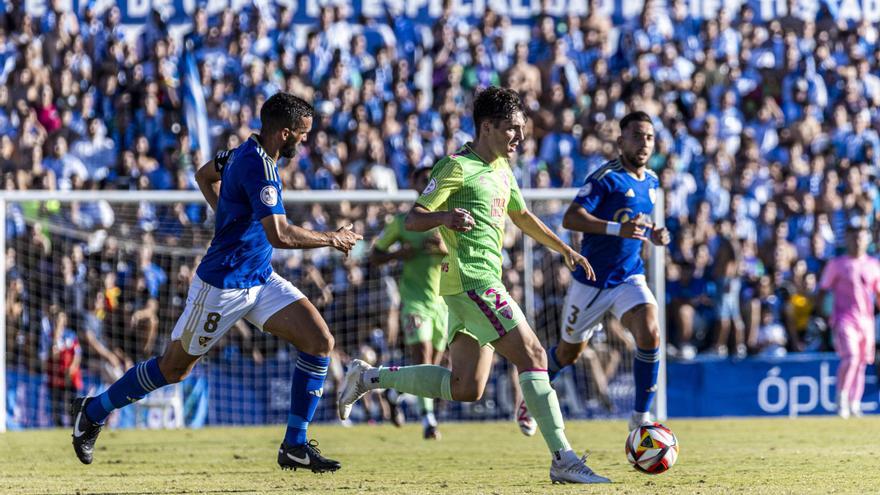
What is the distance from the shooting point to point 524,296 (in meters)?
17.1

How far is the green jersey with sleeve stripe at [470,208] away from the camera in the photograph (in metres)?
8.24

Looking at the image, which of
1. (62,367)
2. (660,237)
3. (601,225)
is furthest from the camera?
(62,367)

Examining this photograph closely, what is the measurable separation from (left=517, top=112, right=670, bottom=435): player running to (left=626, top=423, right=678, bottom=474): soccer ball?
1.97 metres

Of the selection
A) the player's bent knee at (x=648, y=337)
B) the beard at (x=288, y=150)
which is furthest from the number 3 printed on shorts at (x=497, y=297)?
the player's bent knee at (x=648, y=337)

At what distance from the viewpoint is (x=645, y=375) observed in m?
10.8

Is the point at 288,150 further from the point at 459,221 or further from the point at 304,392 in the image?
the point at 304,392

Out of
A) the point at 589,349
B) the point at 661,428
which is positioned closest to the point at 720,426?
the point at 589,349

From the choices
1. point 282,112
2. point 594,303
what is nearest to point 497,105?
point 282,112

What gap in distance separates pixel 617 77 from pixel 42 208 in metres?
9.38

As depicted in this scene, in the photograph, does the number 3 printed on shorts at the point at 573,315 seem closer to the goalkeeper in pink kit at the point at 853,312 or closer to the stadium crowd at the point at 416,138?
the stadium crowd at the point at 416,138

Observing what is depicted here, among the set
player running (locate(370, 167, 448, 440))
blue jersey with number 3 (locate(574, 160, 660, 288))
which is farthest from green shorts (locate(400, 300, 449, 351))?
blue jersey with number 3 (locate(574, 160, 660, 288))

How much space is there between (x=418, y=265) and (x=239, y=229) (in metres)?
4.93

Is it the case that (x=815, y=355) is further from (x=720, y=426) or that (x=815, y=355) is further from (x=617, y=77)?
(x=617, y=77)

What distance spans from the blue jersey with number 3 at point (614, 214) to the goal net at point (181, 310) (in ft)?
16.8
